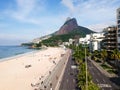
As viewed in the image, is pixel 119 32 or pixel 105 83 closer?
pixel 105 83

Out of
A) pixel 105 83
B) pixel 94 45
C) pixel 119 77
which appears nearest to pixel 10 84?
pixel 105 83

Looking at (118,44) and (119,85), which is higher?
(118,44)

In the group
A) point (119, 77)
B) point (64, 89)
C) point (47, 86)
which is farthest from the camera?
point (119, 77)

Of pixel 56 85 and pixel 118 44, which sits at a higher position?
pixel 118 44

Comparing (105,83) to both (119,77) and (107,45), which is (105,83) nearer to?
(119,77)

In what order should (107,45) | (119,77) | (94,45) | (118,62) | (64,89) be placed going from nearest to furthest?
(64,89) < (119,77) < (118,62) < (107,45) < (94,45)

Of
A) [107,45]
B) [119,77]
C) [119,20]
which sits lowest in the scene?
[119,77]

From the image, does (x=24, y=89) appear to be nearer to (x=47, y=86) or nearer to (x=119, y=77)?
(x=47, y=86)

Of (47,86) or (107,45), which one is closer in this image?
(47,86)

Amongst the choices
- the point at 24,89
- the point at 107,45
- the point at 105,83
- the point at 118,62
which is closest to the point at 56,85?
the point at 24,89
